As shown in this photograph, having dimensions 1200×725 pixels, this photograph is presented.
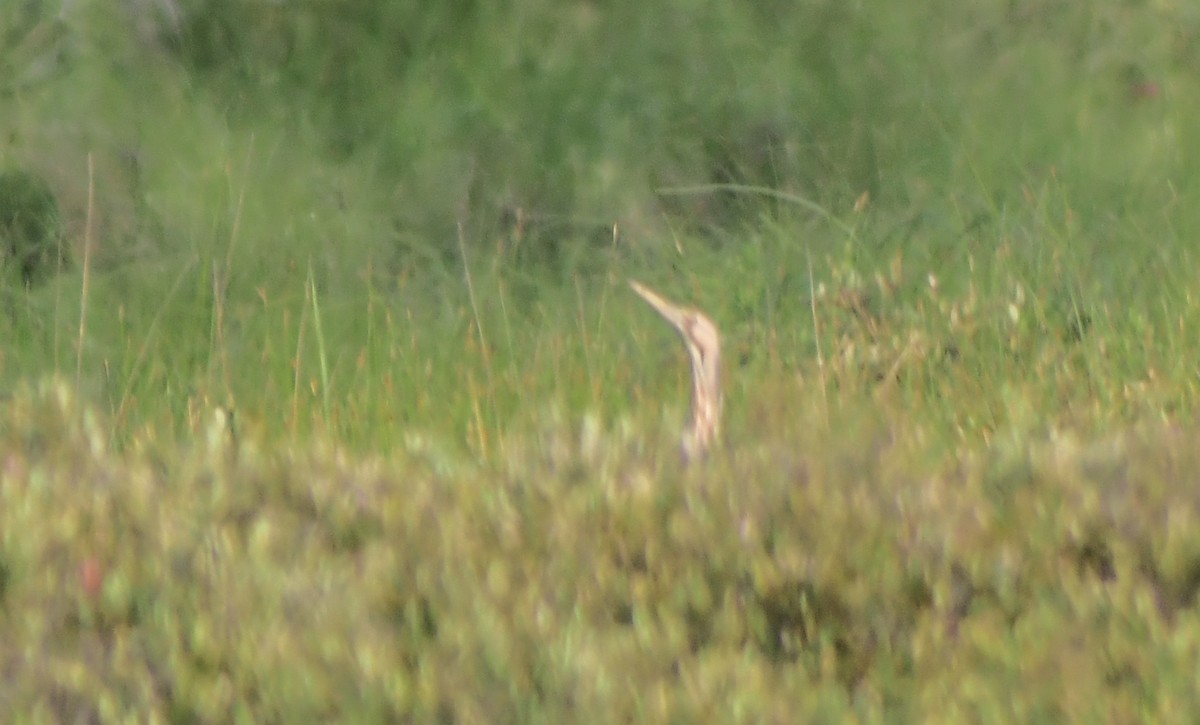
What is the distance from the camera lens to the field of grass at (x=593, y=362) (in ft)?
7.91

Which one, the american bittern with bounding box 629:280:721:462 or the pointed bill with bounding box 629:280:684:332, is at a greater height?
the pointed bill with bounding box 629:280:684:332

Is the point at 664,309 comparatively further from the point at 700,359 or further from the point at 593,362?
the point at 593,362

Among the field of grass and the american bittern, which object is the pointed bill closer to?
the american bittern

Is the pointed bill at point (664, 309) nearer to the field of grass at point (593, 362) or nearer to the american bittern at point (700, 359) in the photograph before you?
the american bittern at point (700, 359)

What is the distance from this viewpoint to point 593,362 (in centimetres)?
491

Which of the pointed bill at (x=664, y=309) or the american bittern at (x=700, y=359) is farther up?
the pointed bill at (x=664, y=309)

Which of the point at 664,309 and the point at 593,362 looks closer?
the point at 664,309

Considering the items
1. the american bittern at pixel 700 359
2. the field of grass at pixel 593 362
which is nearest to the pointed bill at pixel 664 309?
the american bittern at pixel 700 359

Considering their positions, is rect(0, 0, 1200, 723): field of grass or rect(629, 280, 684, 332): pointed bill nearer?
rect(0, 0, 1200, 723): field of grass

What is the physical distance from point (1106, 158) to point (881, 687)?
4.59 m

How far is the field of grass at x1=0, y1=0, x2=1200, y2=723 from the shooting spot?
95.0 inches

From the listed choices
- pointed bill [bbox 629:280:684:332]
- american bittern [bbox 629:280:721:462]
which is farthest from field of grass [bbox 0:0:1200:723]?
pointed bill [bbox 629:280:684:332]

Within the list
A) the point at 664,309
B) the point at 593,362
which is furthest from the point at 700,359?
the point at 593,362

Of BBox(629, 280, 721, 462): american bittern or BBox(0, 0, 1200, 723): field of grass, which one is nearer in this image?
BBox(0, 0, 1200, 723): field of grass
